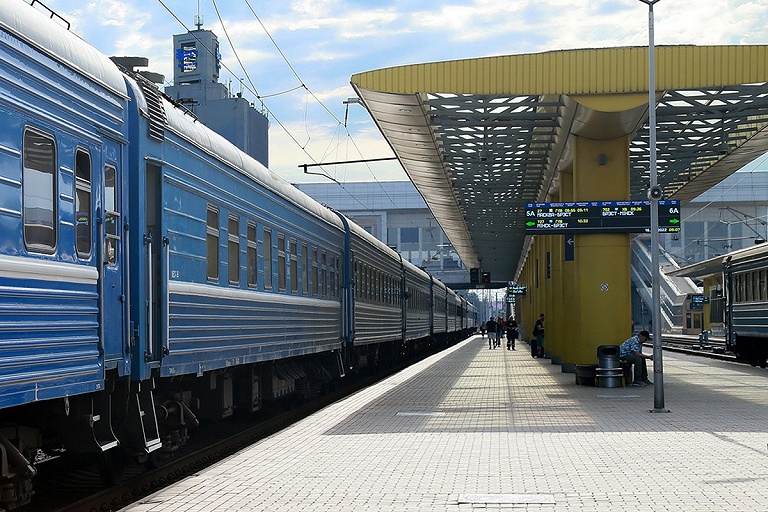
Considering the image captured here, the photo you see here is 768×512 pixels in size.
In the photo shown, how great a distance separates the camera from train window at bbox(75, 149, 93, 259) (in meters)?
8.43

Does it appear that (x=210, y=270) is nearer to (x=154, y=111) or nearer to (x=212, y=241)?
(x=212, y=241)

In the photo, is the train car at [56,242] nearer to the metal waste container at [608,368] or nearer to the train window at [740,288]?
the metal waste container at [608,368]

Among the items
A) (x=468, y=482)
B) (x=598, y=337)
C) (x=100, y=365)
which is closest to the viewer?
(x=100, y=365)

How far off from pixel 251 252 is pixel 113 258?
5.12m

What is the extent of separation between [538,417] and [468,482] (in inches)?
273

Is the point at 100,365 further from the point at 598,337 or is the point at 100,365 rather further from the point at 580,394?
the point at 598,337

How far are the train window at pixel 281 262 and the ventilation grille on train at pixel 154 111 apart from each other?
566 centimetres

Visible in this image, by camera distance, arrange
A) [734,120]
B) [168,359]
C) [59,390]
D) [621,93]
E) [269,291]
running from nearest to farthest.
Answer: [59,390] < [168,359] < [269,291] < [621,93] < [734,120]

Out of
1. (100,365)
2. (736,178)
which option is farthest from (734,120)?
(736,178)

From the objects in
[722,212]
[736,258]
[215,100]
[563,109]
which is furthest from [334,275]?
[722,212]

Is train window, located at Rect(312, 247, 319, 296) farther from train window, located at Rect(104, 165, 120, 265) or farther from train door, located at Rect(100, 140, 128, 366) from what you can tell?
train window, located at Rect(104, 165, 120, 265)

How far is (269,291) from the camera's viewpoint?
15.4 meters

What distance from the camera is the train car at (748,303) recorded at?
99.8 feet

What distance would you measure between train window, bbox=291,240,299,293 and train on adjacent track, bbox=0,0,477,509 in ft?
3.49
